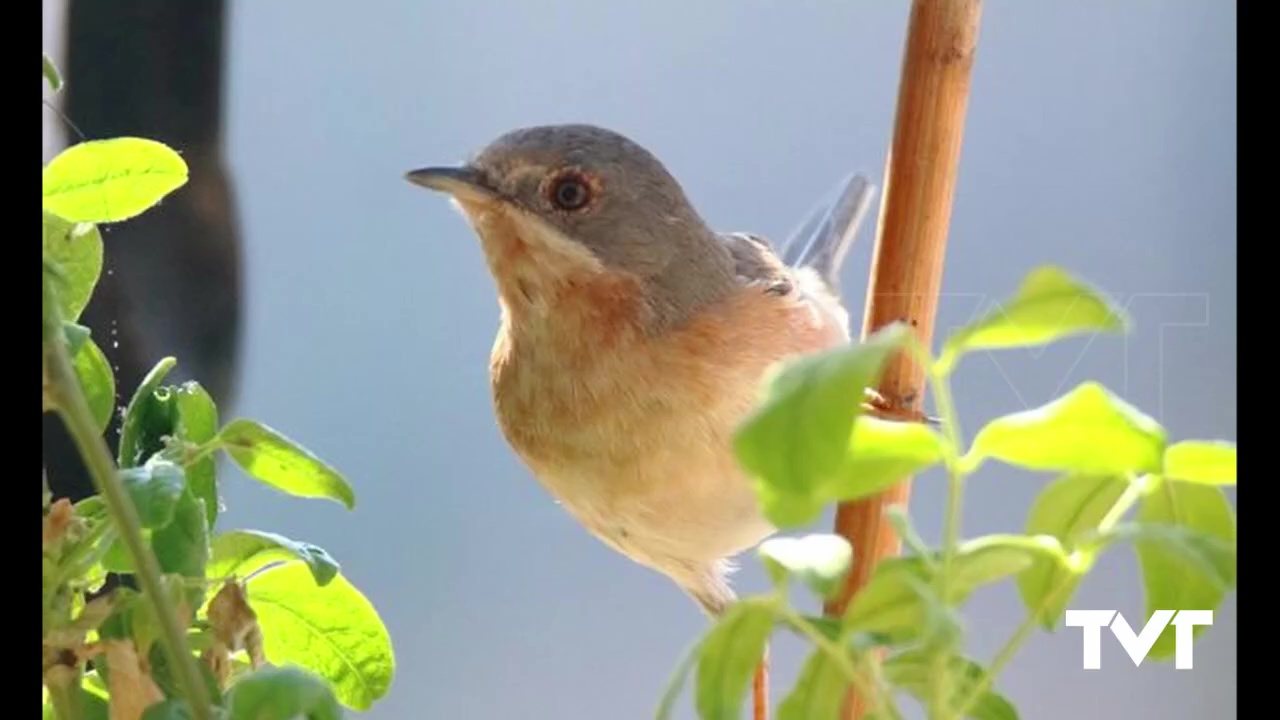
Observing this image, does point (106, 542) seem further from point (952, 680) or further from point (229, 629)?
point (952, 680)

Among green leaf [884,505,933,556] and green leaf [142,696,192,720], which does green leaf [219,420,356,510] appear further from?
green leaf [884,505,933,556]

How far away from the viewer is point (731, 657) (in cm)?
40

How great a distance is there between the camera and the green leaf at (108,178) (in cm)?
58

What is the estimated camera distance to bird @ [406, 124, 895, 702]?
3.24 ft

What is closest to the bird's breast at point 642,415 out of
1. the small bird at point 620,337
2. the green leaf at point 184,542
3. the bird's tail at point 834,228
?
the small bird at point 620,337

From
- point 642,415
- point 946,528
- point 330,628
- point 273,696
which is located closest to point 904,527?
point 946,528

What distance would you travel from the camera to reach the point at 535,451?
105 centimetres

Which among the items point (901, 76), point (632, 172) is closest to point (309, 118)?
point (632, 172)

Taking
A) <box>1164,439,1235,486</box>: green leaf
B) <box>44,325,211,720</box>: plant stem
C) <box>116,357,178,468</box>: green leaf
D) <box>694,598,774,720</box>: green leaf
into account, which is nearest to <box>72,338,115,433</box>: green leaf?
<box>116,357,178,468</box>: green leaf

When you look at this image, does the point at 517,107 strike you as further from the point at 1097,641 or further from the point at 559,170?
the point at 1097,641

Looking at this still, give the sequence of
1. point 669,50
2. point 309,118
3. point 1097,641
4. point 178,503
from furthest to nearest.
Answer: point 309,118 < point 669,50 < point 1097,641 < point 178,503

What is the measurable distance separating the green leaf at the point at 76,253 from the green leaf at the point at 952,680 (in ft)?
1.22

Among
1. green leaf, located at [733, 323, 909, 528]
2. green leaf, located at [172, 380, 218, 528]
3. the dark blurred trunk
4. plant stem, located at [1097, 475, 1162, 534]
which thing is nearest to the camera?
green leaf, located at [733, 323, 909, 528]
